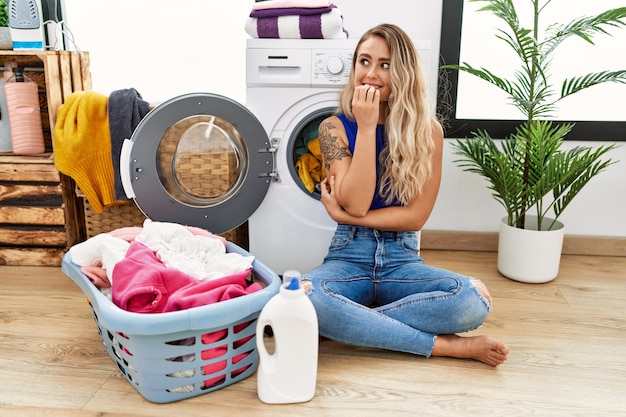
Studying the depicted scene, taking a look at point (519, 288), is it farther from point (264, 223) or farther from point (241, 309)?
point (241, 309)

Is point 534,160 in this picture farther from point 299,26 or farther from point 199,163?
point 199,163

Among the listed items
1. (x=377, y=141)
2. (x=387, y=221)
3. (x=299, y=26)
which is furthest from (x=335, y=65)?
(x=387, y=221)

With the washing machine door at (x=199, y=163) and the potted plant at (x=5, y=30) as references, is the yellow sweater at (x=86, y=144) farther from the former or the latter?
the potted plant at (x=5, y=30)

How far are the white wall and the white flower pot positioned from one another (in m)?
0.39

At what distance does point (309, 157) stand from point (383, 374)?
87 centimetres

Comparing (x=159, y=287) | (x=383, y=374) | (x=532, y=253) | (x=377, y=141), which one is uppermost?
(x=377, y=141)

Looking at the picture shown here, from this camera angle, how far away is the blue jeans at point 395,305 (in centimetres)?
149

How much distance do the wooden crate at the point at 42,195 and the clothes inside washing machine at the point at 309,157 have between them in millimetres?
969

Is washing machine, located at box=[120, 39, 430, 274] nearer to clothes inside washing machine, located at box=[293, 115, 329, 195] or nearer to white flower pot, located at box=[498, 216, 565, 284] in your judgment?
clothes inside washing machine, located at box=[293, 115, 329, 195]

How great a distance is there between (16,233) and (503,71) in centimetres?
219

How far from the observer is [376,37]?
1642mm

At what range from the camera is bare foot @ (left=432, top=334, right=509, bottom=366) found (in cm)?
148

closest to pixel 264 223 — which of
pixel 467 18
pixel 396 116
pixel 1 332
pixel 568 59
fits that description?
pixel 396 116

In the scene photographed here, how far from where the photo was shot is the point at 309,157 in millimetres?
2023
